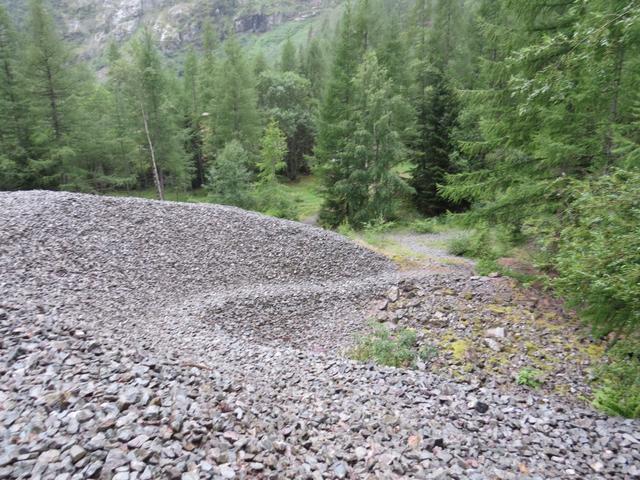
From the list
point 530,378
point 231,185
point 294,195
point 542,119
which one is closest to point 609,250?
point 530,378

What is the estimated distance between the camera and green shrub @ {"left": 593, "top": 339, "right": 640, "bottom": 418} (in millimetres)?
4328

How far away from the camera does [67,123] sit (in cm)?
2261

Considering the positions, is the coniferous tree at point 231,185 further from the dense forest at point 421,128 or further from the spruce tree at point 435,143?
the spruce tree at point 435,143

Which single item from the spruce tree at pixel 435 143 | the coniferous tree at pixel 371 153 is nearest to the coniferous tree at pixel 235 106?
the coniferous tree at pixel 371 153

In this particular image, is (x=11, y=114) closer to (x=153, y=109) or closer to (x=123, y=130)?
(x=123, y=130)

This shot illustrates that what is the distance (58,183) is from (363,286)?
23494mm

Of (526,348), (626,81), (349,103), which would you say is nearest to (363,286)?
(526,348)

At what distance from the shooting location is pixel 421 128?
65.7 ft

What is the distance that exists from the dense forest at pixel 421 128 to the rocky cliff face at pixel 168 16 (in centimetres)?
9616

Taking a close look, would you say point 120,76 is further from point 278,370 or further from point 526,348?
point 526,348

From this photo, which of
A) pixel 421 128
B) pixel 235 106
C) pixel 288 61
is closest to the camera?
pixel 421 128

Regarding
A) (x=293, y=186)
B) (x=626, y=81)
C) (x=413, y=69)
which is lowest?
(x=293, y=186)

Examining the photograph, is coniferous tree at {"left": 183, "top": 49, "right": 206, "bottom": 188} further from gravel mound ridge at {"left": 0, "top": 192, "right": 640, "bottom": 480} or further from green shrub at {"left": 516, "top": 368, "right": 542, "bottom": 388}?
green shrub at {"left": 516, "top": 368, "right": 542, "bottom": 388}

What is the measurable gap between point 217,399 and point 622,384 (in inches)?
207
